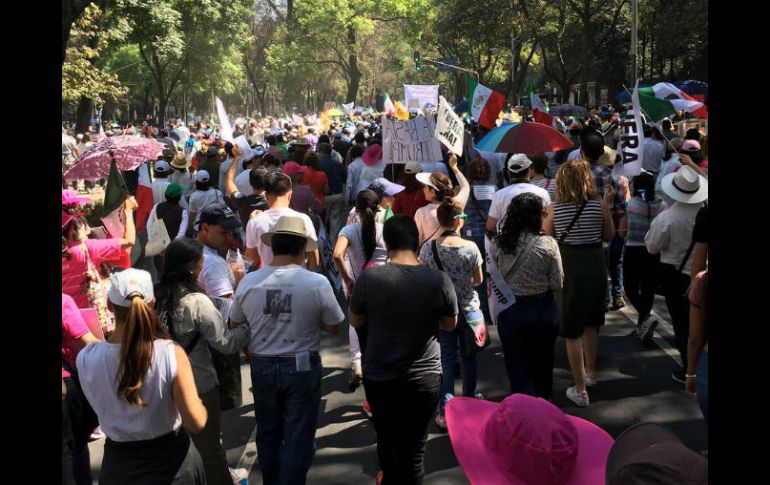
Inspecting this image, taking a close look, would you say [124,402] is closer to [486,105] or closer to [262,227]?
[262,227]

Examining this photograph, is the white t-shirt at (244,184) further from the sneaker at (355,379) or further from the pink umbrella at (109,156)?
the sneaker at (355,379)

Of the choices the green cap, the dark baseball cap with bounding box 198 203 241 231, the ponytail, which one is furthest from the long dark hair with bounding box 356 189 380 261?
the ponytail

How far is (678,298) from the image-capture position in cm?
623

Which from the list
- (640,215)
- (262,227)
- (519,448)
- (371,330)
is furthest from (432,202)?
(519,448)

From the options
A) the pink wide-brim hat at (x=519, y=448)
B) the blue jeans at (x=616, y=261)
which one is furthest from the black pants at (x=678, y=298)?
the pink wide-brim hat at (x=519, y=448)

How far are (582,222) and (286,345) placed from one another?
266 cm

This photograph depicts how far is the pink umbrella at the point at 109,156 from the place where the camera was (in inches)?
287

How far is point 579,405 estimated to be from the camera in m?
5.90

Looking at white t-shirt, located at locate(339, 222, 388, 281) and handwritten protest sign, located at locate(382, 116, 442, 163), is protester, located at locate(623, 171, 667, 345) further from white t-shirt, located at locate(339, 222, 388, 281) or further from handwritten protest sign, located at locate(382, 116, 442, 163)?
white t-shirt, located at locate(339, 222, 388, 281)

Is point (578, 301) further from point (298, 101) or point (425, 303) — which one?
point (298, 101)

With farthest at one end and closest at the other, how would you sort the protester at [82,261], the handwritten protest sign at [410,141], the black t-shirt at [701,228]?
1. the handwritten protest sign at [410,141]
2. the protester at [82,261]
3. the black t-shirt at [701,228]

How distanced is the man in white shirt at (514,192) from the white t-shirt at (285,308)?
2281 mm

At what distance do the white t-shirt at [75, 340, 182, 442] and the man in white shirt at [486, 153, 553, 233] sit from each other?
3385 mm
